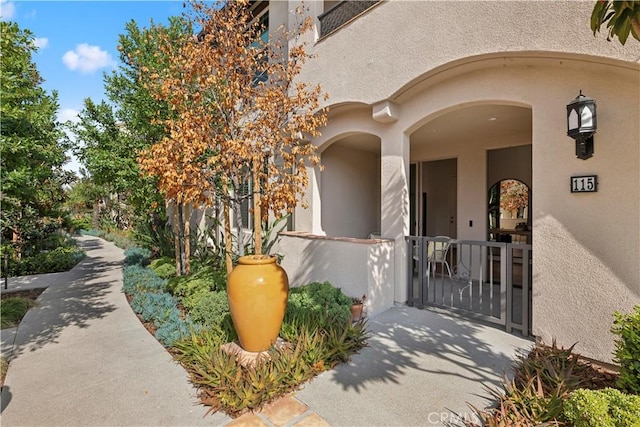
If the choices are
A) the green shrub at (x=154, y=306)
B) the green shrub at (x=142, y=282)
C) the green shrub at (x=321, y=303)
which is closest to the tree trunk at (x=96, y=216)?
the green shrub at (x=142, y=282)

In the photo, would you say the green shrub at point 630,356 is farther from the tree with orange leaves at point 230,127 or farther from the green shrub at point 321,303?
the tree with orange leaves at point 230,127

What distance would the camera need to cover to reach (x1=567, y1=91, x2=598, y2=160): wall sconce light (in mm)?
3652

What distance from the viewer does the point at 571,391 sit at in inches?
114

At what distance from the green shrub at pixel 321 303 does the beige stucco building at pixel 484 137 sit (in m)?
0.58

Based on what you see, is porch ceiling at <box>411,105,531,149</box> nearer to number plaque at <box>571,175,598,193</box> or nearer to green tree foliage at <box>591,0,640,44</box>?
number plaque at <box>571,175,598,193</box>

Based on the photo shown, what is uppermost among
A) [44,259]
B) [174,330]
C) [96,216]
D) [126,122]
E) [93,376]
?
[126,122]

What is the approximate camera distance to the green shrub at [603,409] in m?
2.08

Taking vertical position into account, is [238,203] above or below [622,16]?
below

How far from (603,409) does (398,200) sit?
4.13 m

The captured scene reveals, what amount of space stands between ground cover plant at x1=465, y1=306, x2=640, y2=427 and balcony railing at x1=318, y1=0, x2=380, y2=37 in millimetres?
6634

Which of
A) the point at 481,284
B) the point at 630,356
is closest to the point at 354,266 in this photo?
the point at 481,284

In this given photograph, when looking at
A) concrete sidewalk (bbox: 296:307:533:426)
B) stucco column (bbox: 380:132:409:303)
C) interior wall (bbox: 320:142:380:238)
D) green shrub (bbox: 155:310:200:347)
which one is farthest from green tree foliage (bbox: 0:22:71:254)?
stucco column (bbox: 380:132:409:303)

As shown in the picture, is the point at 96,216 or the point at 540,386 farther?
the point at 96,216

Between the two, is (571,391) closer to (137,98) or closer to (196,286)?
(196,286)
